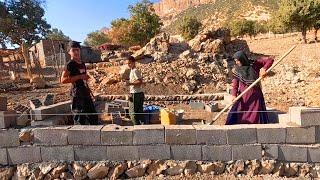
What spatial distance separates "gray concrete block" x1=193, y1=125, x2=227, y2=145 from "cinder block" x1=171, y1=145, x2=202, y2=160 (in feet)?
0.38

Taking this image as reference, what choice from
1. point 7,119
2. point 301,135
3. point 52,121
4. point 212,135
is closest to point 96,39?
point 52,121

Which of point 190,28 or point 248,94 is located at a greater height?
point 190,28

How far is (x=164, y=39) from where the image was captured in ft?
64.3

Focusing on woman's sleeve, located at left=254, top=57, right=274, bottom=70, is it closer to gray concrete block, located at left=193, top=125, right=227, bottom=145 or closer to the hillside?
gray concrete block, located at left=193, top=125, right=227, bottom=145

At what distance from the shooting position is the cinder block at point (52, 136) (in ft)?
15.8

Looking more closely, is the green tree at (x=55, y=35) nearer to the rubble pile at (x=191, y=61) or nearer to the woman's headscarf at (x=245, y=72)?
the rubble pile at (x=191, y=61)

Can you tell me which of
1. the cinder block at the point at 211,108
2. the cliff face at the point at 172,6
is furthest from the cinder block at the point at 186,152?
the cliff face at the point at 172,6

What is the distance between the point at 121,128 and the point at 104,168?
0.58m

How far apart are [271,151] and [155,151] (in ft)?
5.15

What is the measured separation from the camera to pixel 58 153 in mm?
4836

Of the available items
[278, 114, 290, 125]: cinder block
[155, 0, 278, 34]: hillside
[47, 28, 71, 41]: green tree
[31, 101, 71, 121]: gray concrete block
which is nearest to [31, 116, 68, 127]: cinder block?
[31, 101, 71, 121]: gray concrete block

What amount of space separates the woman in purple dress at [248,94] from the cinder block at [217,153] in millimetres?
791

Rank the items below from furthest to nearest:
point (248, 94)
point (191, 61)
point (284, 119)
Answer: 1. point (191, 61)
2. point (248, 94)
3. point (284, 119)

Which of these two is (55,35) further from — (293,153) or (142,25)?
(293,153)
